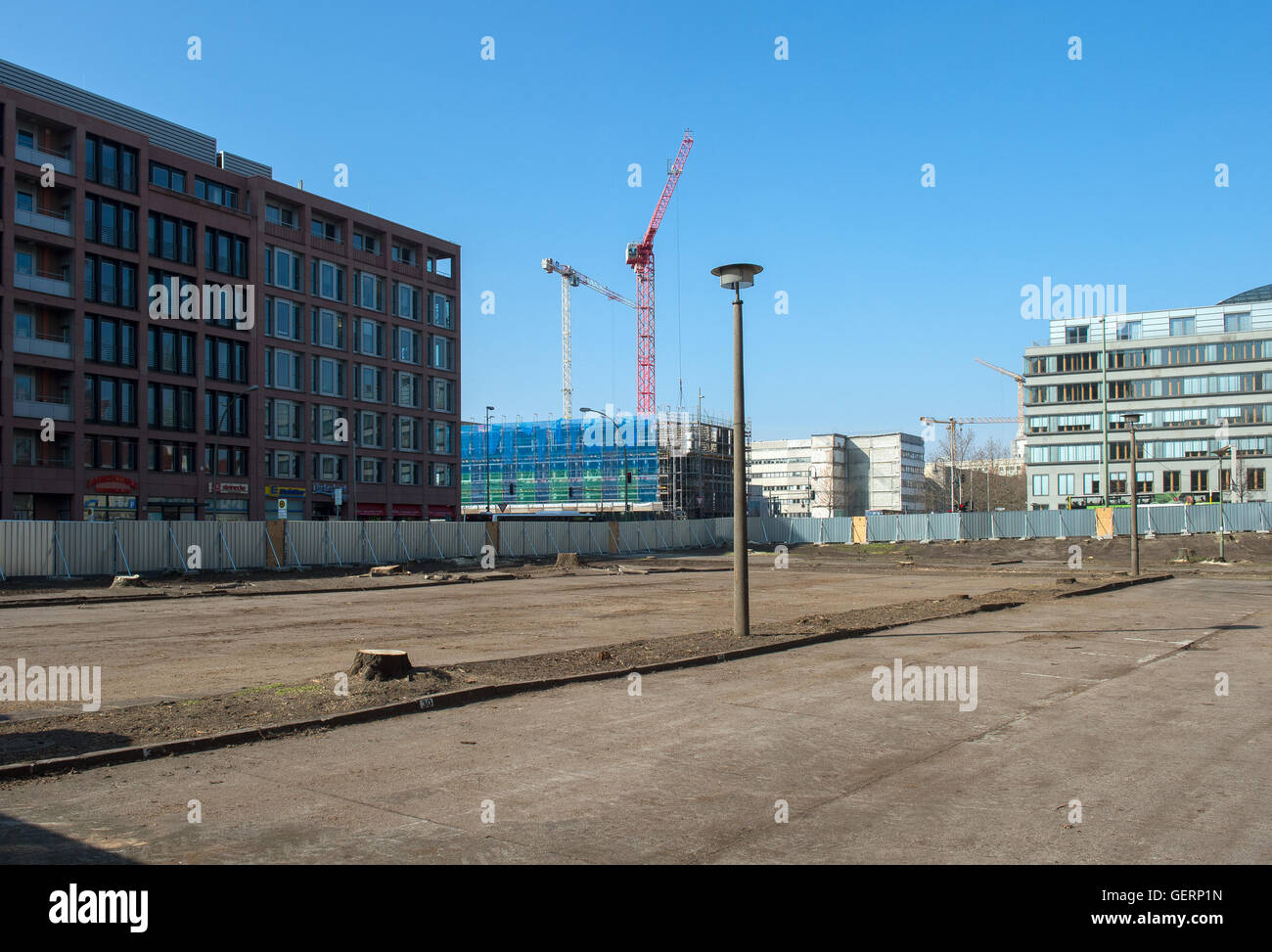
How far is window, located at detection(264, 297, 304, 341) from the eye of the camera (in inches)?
2486

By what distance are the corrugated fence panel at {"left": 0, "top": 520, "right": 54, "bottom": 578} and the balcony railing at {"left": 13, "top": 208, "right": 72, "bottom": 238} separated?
2369 cm

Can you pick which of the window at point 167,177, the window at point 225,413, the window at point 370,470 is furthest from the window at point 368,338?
the window at point 167,177

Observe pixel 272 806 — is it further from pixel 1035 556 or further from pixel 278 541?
pixel 1035 556

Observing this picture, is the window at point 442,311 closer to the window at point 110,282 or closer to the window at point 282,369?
the window at point 282,369

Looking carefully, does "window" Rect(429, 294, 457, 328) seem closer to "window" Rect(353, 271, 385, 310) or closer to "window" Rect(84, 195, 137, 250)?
"window" Rect(353, 271, 385, 310)

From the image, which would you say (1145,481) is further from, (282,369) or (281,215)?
(281,215)

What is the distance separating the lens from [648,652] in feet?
45.1

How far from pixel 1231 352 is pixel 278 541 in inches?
3687

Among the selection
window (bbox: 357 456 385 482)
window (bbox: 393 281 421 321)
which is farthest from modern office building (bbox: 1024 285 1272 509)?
window (bbox: 357 456 385 482)

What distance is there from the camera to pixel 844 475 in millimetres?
142500

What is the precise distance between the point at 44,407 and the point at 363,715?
163ft

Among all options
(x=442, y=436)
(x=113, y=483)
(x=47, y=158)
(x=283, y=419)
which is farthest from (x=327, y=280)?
(x=113, y=483)

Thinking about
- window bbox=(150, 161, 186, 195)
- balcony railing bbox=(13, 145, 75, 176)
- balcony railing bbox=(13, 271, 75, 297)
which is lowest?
balcony railing bbox=(13, 271, 75, 297)
